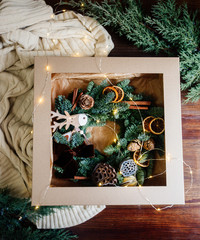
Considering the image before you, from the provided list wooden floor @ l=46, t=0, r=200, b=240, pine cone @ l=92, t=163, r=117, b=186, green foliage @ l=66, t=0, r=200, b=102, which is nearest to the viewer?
pine cone @ l=92, t=163, r=117, b=186

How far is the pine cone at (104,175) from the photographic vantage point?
97 centimetres

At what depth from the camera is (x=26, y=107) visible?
1.14 metres

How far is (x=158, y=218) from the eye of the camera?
1.22 metres

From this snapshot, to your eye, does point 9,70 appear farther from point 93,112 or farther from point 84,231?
point 84,231

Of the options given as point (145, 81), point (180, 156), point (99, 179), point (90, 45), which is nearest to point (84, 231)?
point (99, 179)

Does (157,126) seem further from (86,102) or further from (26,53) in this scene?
(26,53)

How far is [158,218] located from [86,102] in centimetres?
72

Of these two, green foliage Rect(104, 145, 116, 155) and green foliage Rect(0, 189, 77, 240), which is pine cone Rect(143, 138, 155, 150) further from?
green foliage Rect(0, 189, 77, 240)

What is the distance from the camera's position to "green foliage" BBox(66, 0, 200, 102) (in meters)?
1.09

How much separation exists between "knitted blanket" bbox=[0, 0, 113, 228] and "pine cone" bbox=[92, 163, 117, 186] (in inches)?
13.3

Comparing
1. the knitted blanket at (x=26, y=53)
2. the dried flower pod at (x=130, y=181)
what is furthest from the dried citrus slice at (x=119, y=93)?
the dried flower pod at (x=130, y=181)

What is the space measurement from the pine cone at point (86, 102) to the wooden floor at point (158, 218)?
336 mm

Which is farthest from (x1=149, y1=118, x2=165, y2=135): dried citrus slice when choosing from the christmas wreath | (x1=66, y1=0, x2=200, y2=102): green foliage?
(x1=66, y1=0, x2=200, y2=102): green foliage

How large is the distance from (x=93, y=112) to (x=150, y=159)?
322 millimetres
